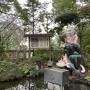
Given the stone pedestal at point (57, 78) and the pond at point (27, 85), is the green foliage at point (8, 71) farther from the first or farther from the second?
the stone pedestal at point (57, 78)

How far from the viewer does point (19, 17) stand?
50.1 ft

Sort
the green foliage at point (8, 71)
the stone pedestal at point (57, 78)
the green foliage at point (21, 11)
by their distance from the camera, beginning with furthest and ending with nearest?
the green foliage at point (21, 11), the green foliage at point (8, 71), the stone pedestal at point (57, 78)

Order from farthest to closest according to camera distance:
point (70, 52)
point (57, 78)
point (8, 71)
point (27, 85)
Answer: point (8, 71) < point (27, 85) < point (70, 52) < point (57, 78)

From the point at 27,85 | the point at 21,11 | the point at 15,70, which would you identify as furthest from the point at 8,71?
the point at 21,11

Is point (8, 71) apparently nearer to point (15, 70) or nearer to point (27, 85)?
point (15, 70)

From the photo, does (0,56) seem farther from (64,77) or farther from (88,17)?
(64,77)

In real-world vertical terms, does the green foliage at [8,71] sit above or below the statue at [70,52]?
below

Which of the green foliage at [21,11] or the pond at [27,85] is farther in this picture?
the green foliage at [21,11]

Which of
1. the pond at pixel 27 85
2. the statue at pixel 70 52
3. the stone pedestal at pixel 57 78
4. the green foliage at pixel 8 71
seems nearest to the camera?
the stone pedestal at pixel 57 78

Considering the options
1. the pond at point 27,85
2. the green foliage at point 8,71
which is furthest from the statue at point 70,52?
Answer: the green foliage at point 8,71

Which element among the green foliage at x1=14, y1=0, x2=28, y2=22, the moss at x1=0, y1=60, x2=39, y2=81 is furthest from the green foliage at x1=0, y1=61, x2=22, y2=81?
the green foliage at x1=14, y1=0, x2=28, y2=22

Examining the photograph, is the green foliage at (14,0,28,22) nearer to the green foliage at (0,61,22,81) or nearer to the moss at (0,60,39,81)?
the moss at (0,60,39,81)

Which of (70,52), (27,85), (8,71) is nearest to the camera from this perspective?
(70,52)

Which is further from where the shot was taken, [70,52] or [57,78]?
[70,52]
